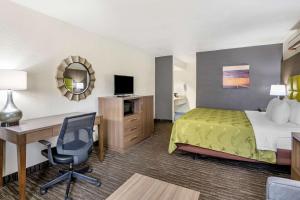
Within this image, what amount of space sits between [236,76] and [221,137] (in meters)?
2.87

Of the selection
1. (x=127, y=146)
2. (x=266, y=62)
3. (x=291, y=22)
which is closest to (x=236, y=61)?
(x=266, y=62)

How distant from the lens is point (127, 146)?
340cm

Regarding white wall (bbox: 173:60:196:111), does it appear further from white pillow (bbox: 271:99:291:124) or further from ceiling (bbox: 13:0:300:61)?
white pillow (bbox: 271:99:291:124)

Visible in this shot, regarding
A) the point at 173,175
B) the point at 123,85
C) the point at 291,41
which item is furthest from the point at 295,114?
the point at 123,85

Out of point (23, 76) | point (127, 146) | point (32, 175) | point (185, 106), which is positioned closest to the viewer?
point (23, 76)

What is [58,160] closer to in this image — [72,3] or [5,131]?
[5,131]

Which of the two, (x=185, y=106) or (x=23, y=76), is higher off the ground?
(x=23, y=76)

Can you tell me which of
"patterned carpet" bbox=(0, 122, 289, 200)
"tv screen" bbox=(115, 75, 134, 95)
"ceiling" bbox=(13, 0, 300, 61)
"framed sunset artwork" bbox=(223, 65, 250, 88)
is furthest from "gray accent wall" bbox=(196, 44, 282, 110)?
"patterned carpet" bbox=(0, 122, 289, 200)

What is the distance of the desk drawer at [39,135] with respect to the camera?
1.84 metres

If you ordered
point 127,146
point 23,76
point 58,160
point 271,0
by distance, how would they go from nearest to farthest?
1. point 58,160
2. point 23,76
3. point 271,0
4. point 127,146

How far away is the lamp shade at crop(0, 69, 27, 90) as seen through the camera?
185cm

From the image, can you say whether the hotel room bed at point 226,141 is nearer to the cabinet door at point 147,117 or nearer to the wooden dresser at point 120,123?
the wooden dresser at point 120,123

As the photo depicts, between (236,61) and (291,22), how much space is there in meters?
1.84

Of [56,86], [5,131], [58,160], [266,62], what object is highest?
[266,62]
